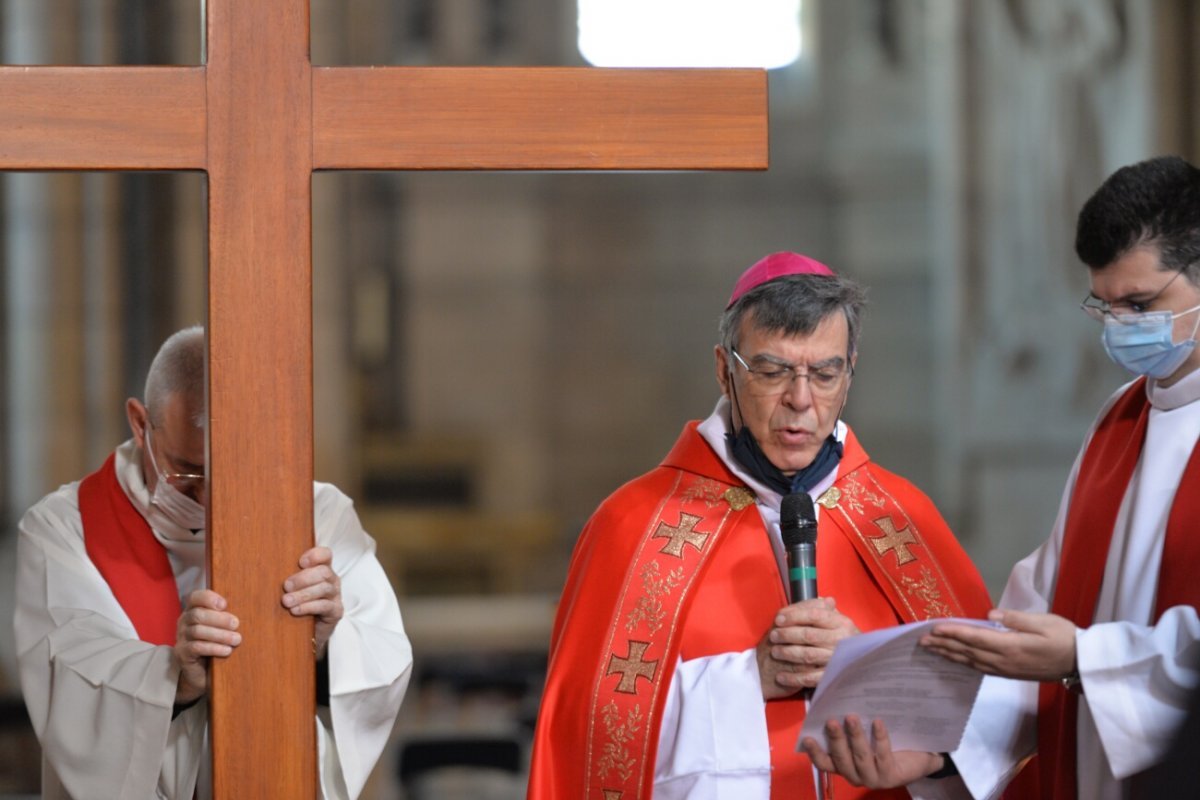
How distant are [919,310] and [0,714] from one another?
5.55 metres

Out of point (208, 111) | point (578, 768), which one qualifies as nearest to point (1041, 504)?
point (578, 768)

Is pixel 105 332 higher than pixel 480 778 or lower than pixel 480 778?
higher

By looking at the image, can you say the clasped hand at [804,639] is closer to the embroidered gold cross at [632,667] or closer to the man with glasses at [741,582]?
the man with glasses at [741,582]

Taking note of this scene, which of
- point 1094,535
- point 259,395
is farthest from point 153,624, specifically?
point 1094,535

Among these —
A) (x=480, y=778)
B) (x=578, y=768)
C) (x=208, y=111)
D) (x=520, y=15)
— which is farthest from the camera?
(x=520, y=15)

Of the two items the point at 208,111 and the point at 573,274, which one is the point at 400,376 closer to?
the point at 573,274

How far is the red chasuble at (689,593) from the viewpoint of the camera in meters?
3.08

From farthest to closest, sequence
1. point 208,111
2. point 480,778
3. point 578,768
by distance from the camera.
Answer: point 480,778 → point 578,768 → point 208,111

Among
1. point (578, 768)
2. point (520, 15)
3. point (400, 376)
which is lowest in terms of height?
point (578, 768)

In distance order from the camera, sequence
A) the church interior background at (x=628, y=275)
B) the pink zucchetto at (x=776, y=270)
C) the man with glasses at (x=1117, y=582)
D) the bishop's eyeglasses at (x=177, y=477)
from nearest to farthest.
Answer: the man with glasses at (x=1117, y=582), the pink zucchetto at (x=776, y=270), the bishop's eyeglasses at (x=177, y=477), the church interior background at (x=628, y=275)

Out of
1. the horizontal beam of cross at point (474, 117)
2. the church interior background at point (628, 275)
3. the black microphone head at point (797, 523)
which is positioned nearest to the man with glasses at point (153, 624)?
the horizontal beam of cross at point (474, 117)

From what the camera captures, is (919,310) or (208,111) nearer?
(208,111)

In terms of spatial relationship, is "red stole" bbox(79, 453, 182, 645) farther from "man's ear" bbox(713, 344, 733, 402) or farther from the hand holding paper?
the hand holding paper

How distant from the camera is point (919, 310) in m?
9.41
